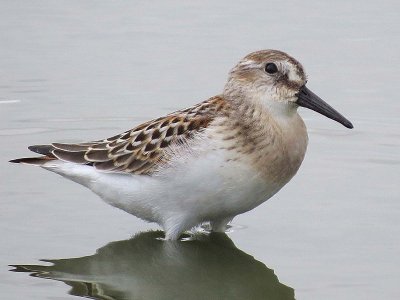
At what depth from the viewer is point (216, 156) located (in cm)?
1119

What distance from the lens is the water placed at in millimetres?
11000

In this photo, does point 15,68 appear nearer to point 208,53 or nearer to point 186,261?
point 208,53

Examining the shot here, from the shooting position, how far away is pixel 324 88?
1616 centimetres

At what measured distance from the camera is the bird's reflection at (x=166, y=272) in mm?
10633

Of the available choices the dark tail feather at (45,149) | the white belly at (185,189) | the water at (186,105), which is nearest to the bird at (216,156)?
the white belly at (185,189)

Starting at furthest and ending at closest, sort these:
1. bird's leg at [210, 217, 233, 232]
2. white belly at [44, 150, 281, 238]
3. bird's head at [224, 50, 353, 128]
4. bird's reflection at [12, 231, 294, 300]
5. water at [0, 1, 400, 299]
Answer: bird's leg at [210, 217, 233, 232], bird's head at [224, 50, 353, 128], white belly at [44, 150, 281, 238], water at [0, 1, 400, 299], bird's reflection at [12, 231, 294, 300]

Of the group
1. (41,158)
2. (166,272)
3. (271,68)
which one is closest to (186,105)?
(41,158)

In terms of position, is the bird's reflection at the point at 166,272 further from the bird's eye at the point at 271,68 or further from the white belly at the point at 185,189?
the bird's eye at the point at 271,68

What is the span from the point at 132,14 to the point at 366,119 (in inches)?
214

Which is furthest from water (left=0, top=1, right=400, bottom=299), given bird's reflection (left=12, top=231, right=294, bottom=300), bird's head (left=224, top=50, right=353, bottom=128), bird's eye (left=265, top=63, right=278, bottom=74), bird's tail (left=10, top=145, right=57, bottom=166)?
bird's eye (left=265, top=63, right=278, bottom=74)

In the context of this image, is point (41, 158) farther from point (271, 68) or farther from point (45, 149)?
point (271, 68)

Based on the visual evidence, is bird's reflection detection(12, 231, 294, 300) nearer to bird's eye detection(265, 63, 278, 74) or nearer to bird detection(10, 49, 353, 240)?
bird detection(10, 49, 353, 240)

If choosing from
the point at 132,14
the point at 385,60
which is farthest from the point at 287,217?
the point at 132,14

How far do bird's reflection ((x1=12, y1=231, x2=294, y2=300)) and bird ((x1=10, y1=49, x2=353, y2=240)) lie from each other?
0.29 m
